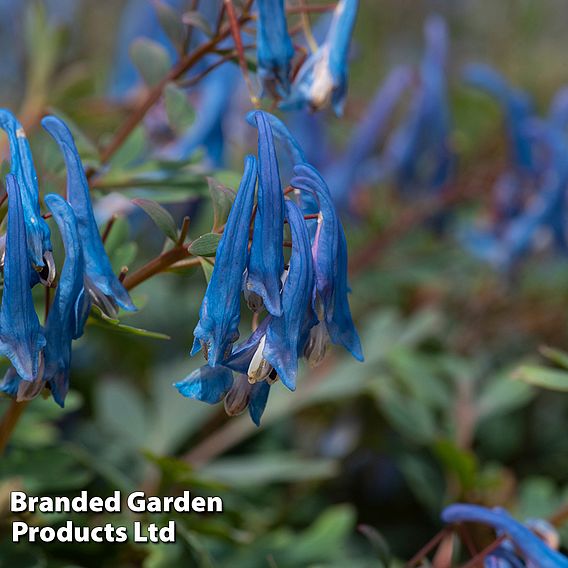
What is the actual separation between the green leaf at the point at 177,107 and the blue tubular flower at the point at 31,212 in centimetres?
22

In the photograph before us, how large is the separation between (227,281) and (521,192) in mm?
1038

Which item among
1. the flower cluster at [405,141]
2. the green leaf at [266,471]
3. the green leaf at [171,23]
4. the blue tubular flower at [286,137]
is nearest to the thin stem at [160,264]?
the blue tubular flower at [286,137]

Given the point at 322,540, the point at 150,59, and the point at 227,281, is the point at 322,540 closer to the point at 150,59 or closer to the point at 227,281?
the point at 227,281

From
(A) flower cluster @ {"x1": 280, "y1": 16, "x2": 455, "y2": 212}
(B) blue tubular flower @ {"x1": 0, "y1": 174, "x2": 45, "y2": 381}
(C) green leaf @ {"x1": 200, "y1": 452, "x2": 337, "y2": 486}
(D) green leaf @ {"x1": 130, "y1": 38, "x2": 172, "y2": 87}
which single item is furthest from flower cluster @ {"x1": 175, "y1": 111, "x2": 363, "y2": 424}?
(A) flower cluster @ {"x1": 280, "y1": 16, "x2": 455, "y2": 212}

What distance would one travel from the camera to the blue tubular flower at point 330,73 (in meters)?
0.83

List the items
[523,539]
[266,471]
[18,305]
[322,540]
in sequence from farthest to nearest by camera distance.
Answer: [266,471], [322,540], [523,539], [18,305]

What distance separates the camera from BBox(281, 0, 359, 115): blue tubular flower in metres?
0.83

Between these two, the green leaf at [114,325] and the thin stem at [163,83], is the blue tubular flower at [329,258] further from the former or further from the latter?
the thin stem at [163,83]

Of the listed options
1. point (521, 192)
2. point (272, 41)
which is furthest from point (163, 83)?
point (521, 192)

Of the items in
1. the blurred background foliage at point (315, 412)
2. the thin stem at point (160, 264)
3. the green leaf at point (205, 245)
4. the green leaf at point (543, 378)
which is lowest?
the blurred background foliage at point (315, 412)

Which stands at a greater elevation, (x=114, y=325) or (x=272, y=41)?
(x=272, y=41)

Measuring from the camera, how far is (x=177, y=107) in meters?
0.82

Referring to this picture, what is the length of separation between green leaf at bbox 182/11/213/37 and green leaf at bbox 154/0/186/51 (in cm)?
7

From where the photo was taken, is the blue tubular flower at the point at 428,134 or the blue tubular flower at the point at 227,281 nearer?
the blue tubular flower at the point at 227,281
